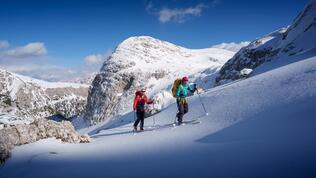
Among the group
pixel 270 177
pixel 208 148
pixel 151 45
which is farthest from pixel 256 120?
pixel 151 45

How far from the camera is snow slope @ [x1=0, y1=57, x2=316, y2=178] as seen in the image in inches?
238

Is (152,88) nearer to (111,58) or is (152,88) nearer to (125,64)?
(125,64)

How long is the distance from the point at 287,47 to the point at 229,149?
36523mm

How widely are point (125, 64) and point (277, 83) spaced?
79484 mm

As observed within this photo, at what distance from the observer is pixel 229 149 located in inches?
291

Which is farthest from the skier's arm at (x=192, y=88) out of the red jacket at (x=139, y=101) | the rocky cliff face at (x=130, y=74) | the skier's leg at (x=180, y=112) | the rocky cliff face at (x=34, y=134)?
the rocky cliff face at (x=130, y=74)

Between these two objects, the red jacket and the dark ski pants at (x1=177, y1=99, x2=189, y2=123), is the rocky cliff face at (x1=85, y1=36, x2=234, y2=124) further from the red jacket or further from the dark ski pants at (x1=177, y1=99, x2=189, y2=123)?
the dark ski pants at (x1=177, y1=99, x2=189, y2=123)

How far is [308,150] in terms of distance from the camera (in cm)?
590

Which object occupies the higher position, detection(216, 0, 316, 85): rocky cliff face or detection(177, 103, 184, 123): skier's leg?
detection(216, 0, 316, 85): rocky cliff face

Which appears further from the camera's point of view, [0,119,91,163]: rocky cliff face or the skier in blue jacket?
the skier in blue jacket

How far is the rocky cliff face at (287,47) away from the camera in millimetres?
33781

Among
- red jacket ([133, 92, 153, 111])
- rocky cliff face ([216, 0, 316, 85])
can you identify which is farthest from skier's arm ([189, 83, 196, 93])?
rocky cliff face ([216, 0, 316, 85])

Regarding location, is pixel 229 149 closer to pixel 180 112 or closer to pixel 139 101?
pixel 180 112

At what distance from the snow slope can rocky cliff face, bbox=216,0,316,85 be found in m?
14.3
